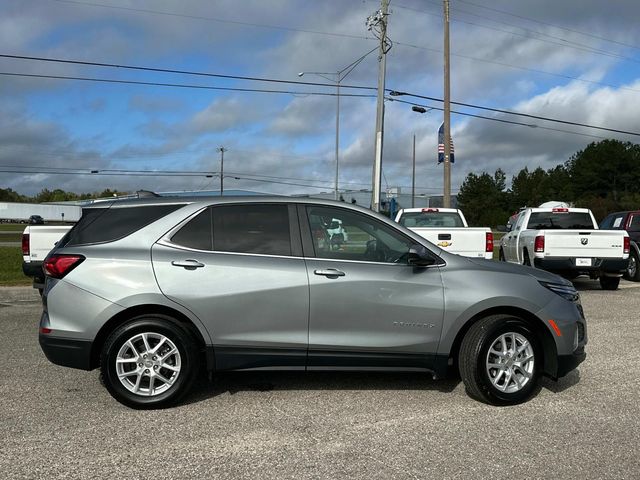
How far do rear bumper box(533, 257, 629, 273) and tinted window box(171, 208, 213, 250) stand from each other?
28.3 ft

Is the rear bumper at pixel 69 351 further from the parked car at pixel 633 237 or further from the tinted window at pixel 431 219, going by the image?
the parked car at pixel 633 237

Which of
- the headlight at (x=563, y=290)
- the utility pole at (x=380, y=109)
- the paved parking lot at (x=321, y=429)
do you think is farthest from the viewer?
the utility pole at (x=380, y=109)

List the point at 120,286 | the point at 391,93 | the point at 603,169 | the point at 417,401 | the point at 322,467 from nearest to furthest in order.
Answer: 1. the point at 322,467
2. the point at 120,286
3. the point at 417,401
4. the point at 391,93
5. the point at 603,169

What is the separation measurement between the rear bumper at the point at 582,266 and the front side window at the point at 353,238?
7697 mm

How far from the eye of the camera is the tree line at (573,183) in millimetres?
103688

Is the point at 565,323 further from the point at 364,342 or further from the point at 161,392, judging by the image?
the point at 161,392

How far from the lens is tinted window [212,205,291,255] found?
4.82 m

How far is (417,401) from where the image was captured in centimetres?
492

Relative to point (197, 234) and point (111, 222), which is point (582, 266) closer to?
point (197, 234)

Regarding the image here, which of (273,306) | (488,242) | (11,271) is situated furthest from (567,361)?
(11,271)

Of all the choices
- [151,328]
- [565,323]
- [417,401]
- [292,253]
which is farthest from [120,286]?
[565,323]

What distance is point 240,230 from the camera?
4891mm

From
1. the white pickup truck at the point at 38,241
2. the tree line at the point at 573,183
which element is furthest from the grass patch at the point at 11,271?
Result: the tree line at the point at 573,183

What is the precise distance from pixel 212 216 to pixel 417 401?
235 centimetres
